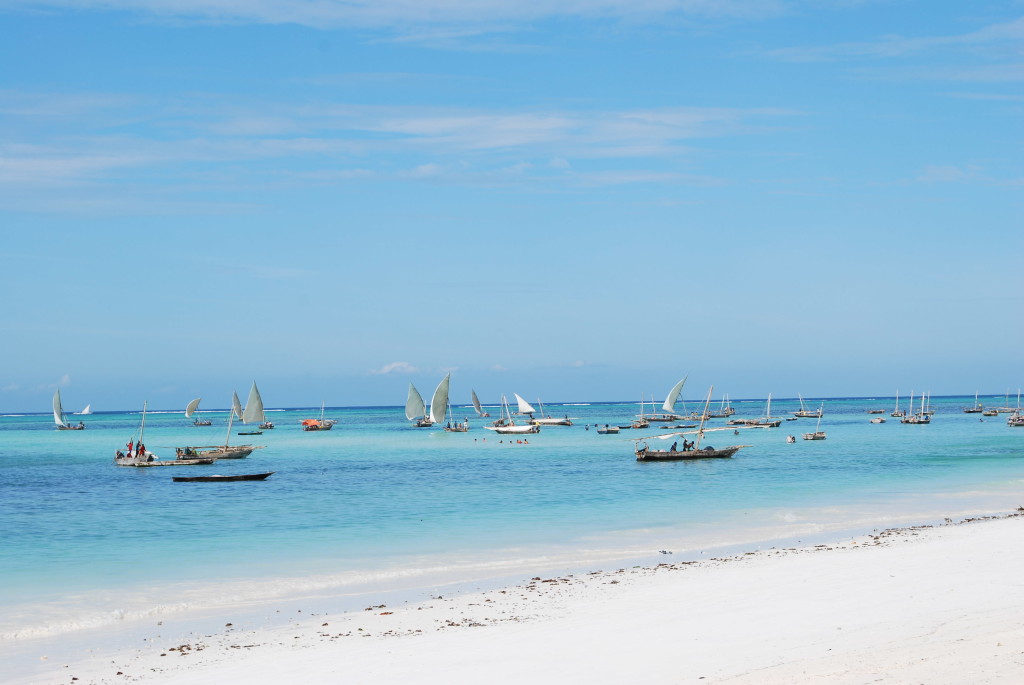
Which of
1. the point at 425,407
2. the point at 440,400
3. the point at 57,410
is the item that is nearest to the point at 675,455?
the point at 440,400

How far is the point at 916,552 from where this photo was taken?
795 inches

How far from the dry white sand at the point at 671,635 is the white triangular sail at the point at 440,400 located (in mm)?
96090

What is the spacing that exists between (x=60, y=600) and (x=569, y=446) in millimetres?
67882

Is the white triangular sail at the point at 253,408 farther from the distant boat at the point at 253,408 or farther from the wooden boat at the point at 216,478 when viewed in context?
the wooden boat at the point at 216,478

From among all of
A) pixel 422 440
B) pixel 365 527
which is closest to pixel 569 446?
pixel 422 440

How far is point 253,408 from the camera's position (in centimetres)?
11769

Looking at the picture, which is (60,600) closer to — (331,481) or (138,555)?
(138,555)

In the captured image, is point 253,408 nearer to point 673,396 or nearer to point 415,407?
point 415,407

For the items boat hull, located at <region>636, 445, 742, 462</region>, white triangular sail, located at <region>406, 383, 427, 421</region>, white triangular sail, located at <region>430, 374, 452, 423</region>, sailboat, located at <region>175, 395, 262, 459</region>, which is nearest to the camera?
boat hull, located at <region>636, 445, 742, 462</region>

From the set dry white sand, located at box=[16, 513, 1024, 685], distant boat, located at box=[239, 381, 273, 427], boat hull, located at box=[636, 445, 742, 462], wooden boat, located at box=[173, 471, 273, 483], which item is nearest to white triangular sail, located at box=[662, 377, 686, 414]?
distant boat, located at box=[239, 381, 273, 427]

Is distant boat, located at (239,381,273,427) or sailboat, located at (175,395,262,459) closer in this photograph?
sailboat, located at (175,395,262,459)

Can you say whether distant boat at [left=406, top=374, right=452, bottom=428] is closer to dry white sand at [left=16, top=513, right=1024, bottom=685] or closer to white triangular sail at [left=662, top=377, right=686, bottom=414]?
white triangular sail at [left=662, top=377, right=686, bottom=414]

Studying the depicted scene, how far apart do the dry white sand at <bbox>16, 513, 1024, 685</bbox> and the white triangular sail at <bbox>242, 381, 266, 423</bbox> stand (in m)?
102

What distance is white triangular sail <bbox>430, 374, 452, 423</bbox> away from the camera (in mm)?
115200
